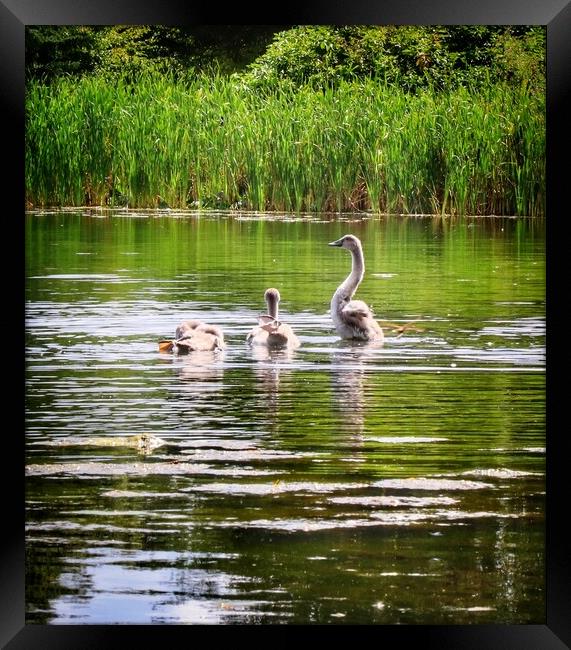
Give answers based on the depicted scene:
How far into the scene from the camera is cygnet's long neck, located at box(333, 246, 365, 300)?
27.6 ft

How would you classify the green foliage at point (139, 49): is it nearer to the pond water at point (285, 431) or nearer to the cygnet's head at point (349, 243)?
the pond water at point (285, 431)

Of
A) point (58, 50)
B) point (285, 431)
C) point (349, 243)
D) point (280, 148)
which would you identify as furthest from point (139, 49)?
point (349, 243)

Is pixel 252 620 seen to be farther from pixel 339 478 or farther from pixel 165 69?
pixel 165 69

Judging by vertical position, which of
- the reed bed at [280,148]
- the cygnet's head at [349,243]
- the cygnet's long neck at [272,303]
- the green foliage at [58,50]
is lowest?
the cygnet's long neck at [272,303]

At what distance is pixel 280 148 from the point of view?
8.84m

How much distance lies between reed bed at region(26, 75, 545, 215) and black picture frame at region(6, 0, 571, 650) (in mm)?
1504

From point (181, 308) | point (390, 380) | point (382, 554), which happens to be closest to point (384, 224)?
point (181, 308)

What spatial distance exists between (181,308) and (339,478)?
2.89 m

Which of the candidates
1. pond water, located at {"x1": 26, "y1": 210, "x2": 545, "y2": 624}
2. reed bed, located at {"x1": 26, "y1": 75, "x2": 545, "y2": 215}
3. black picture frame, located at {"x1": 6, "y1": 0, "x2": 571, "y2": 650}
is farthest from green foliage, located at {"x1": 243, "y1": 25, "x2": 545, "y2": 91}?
black picture frame, located at {"x1": 6, "y1": 0, "x2": 571, "y2": 650}

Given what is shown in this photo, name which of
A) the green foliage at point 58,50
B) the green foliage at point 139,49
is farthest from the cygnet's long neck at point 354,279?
the green foliage at point 58,50

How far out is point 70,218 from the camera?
26.9 feet

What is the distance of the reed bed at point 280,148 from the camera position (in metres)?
7.49
